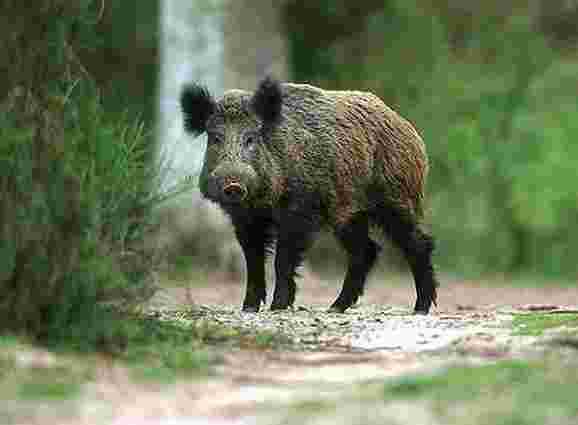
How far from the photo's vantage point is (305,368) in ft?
24.4

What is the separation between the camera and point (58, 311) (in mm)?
7301

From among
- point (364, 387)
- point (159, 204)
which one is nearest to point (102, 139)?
point (159, 204)

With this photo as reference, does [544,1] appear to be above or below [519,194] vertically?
above

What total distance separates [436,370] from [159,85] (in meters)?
14.6

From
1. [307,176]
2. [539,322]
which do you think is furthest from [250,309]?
[539,322]

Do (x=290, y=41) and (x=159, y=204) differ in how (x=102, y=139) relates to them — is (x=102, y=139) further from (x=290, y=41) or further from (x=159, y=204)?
(x=290, y=41)

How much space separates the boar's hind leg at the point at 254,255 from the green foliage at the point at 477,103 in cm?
1136

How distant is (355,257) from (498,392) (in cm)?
556

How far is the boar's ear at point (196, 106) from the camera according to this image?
1073cm

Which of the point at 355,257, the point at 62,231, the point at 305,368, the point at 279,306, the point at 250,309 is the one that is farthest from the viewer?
the point at 355,257

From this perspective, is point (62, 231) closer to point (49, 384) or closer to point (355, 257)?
point (49, 384)

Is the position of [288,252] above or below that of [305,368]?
above

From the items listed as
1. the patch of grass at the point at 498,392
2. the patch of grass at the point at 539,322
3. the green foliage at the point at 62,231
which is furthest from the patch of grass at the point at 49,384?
the patch of grass at the point at 539,322

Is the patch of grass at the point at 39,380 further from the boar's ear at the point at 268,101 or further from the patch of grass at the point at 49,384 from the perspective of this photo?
the boar's ear at the point at 268,101
